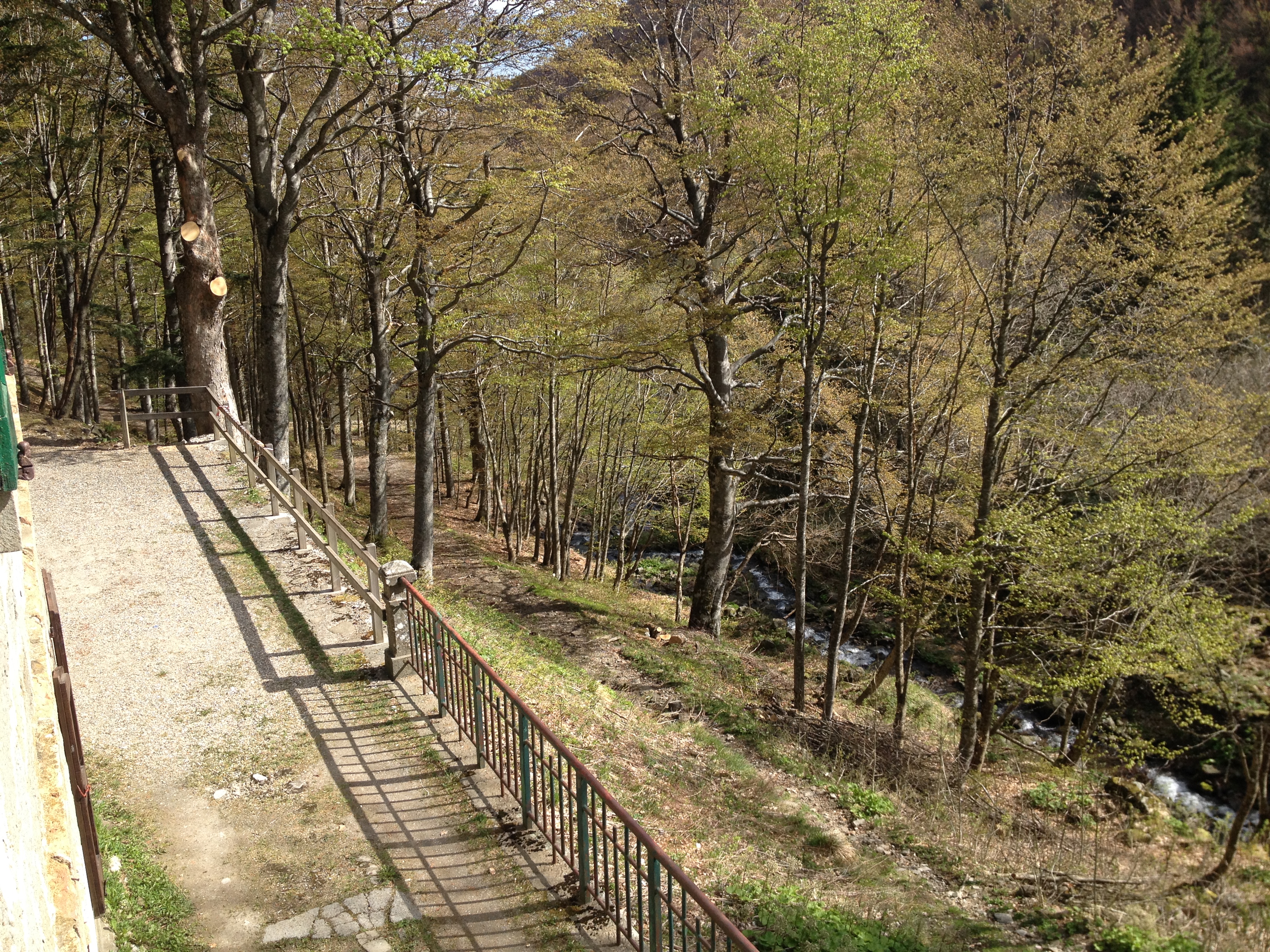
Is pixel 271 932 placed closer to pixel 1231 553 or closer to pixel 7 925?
pixel 7 925

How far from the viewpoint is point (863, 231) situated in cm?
1248

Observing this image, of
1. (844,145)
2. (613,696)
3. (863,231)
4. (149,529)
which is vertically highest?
(844,145)

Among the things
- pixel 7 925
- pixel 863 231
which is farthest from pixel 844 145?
pixel 7 925

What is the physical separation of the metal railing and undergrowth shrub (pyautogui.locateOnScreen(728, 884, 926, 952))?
1.46 feet

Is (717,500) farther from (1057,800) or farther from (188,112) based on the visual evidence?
(188,112)

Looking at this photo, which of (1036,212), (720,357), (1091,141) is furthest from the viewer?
(720,357)

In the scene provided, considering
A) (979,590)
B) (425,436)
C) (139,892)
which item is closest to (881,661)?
(979,590)

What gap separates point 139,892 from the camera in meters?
5.41

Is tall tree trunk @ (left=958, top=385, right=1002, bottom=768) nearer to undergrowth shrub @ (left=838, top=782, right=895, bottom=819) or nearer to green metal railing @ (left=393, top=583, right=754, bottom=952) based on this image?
undergrowth shrub @ (left=838, top=782, right=895, bottom=819)

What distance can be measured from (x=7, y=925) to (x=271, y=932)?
12.4 feet

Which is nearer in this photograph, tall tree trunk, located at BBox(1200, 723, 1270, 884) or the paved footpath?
the paved footpath

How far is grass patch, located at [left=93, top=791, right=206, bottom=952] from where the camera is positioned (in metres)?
5.06

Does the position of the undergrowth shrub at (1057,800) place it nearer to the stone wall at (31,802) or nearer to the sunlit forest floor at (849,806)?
the sunlit forest floor at (849,806)

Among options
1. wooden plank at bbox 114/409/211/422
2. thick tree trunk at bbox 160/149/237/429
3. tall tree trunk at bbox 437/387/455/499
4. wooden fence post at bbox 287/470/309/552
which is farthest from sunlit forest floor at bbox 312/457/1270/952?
tall tree trunk at bbox 437/387/455/499
